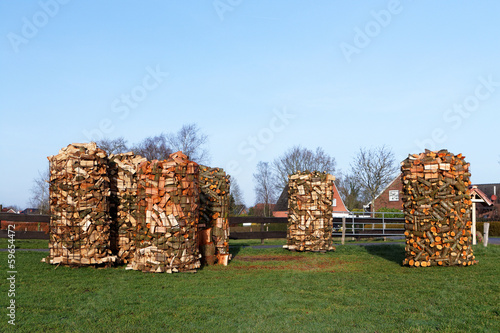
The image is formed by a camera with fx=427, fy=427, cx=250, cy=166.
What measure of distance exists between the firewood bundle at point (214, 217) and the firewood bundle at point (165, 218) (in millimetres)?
1656

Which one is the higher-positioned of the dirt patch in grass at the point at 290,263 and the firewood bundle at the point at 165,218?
the firewood bundle at the point at 165,218

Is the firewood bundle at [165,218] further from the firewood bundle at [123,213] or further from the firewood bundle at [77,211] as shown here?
the firewood bundle at [123,213]

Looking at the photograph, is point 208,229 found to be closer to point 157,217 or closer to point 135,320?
point 157,217

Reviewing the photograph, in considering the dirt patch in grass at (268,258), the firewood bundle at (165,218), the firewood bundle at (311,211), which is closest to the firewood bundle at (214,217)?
the dirt patch in grass at (268,258)

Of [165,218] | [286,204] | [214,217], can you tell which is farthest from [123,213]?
[286,204]

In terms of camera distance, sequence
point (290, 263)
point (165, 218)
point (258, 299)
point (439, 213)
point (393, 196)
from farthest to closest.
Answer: point (393, 196) → point (290, 263) → point (439, 213) → point (165, 218) → point (258, 299)

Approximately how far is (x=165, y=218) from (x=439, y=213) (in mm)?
6673

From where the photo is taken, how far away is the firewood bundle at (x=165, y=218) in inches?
371

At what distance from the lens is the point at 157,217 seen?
9.45 metres

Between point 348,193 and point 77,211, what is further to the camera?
point 348,193

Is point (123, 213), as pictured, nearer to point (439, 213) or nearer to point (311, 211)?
point (311, 211)

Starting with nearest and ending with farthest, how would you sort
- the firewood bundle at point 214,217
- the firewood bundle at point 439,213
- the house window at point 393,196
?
the firewood bundle at point 439,213
the firewood bundle at point 214,217
the house window at point 393,196

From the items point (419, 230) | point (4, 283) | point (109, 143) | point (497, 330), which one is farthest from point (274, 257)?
point (109, 143)

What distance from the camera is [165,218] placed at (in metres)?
→ 9.44
